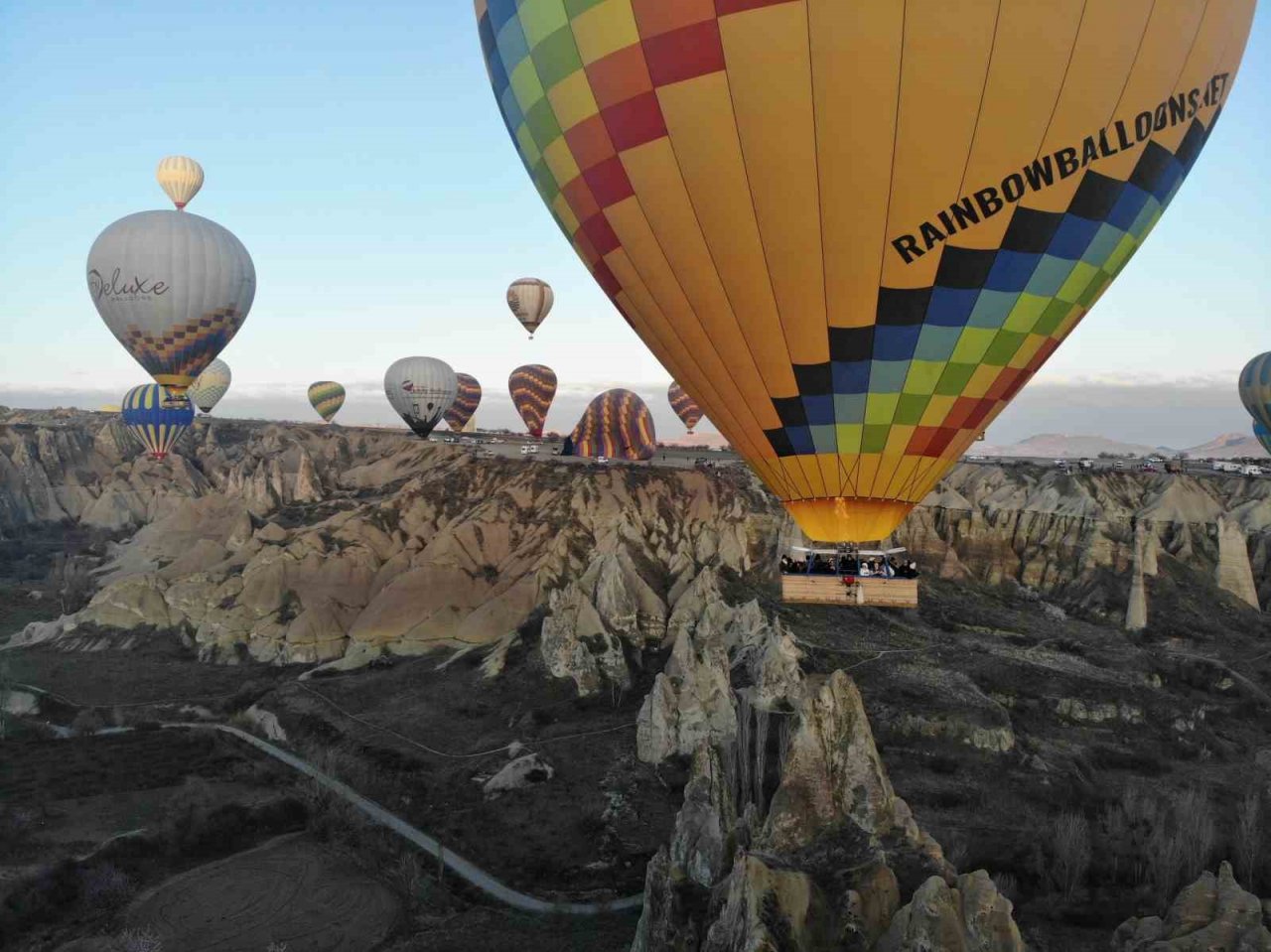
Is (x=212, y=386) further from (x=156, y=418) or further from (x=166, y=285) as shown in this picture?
(x=166, y=285)

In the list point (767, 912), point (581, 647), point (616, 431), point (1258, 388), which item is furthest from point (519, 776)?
point (1258, 388)

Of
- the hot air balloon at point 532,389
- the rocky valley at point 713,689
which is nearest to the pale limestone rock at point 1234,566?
the rocky valley at point 713,689

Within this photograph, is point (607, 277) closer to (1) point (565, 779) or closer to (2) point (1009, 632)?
(1) point (565, 779)

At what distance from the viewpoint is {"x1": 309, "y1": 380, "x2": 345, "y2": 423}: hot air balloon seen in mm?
120688

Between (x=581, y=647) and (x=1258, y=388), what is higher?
(x=1258, y=388)

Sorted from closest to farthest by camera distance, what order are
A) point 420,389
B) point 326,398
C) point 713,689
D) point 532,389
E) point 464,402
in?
1. point 713,689
2. point 420,389
3. point 532,389
4. point 464,402
5. point 326,398

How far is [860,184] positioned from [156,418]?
3150 inches

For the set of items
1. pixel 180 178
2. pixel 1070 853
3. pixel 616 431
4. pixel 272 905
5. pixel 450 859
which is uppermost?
pixel 180 178

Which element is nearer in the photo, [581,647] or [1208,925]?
[1208,925]

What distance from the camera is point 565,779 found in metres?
34.1

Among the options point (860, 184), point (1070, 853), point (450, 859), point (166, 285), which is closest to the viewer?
point (860, 184)

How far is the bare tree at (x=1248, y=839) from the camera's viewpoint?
26.3 m

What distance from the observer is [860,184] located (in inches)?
587

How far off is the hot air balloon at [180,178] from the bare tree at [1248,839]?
248 feet
